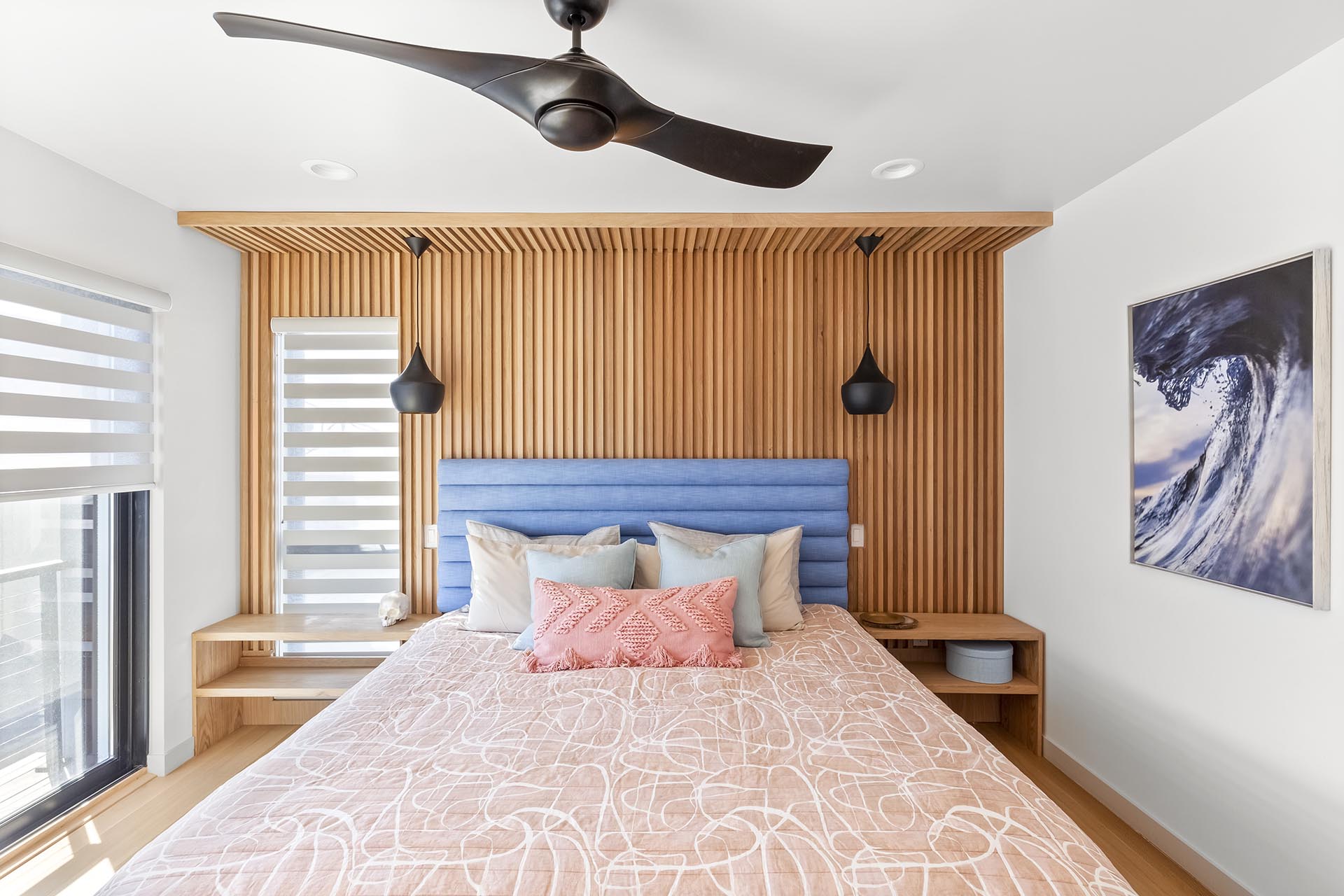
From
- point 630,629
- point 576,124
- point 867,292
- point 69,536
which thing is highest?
point 867,292

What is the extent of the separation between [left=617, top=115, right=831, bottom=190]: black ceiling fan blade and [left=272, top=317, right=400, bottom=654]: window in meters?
2.24

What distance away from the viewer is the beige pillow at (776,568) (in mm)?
2662

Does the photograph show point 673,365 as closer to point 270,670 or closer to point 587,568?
point 587,568

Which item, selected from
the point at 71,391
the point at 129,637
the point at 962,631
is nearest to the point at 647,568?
the point at 962,631

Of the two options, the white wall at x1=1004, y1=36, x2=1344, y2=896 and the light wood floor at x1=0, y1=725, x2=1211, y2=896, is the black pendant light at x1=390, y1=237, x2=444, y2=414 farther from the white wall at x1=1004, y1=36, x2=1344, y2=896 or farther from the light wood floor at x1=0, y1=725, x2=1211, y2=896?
the white wall at x1=1004, y1=36, x2=1344, y2=896

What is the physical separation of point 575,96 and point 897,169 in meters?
1.59

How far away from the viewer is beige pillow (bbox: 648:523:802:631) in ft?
8.73

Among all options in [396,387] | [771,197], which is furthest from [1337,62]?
[396,387]

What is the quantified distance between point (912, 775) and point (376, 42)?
77.1 inches

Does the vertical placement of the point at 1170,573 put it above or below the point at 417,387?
below

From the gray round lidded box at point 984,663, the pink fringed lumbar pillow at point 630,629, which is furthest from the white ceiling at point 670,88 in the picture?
the gray round lidded box at point 984,663

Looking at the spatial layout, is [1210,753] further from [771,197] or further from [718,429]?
[771,197]

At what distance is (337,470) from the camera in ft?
10.6

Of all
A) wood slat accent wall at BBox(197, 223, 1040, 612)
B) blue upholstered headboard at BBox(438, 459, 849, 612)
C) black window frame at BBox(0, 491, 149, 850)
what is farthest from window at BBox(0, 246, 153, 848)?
blue upholstered headboard at BBox(438, 459, 849, 612)
